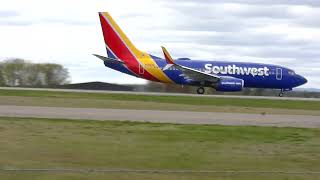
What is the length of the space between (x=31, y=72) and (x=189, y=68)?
56.2 meters

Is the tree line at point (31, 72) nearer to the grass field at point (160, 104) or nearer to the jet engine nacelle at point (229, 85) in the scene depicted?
the jet engine nacelle at point (229, 85)

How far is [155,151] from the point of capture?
1391 cm

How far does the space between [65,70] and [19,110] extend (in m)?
80.8

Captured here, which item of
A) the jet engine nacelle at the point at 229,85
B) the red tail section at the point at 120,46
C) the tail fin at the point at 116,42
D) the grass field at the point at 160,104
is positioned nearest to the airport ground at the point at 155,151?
the grass field at the point at 160,104

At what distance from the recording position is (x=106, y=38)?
184 ft

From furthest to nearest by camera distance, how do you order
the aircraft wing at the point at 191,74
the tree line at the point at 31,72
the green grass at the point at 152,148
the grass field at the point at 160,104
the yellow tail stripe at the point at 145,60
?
the tree line at the point at 31,72 → the yellow tail stripe at the point at 145,60 → the aircraft wing at the point at 191,74 → the grass field at the point at 160,104 → the green grass at the point at 152,148

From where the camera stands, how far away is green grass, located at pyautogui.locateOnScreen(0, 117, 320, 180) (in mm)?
11727

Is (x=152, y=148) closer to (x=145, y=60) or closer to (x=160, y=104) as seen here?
(x=160, y=104)

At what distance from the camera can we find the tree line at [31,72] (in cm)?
10238

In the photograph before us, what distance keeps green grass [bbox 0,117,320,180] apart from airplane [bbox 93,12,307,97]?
33594 mm

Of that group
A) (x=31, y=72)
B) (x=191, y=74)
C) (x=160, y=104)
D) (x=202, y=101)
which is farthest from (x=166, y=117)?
(x=31, y=72)

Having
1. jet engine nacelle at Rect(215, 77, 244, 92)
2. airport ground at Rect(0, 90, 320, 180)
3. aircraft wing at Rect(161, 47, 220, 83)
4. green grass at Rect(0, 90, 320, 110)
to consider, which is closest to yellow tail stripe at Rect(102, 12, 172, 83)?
aircraft wing at Rect(161, 47, 220, 83)

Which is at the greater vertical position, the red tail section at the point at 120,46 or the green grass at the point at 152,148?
the red tail section at the point at 120,46

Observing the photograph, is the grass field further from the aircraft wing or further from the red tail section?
the red tail section
